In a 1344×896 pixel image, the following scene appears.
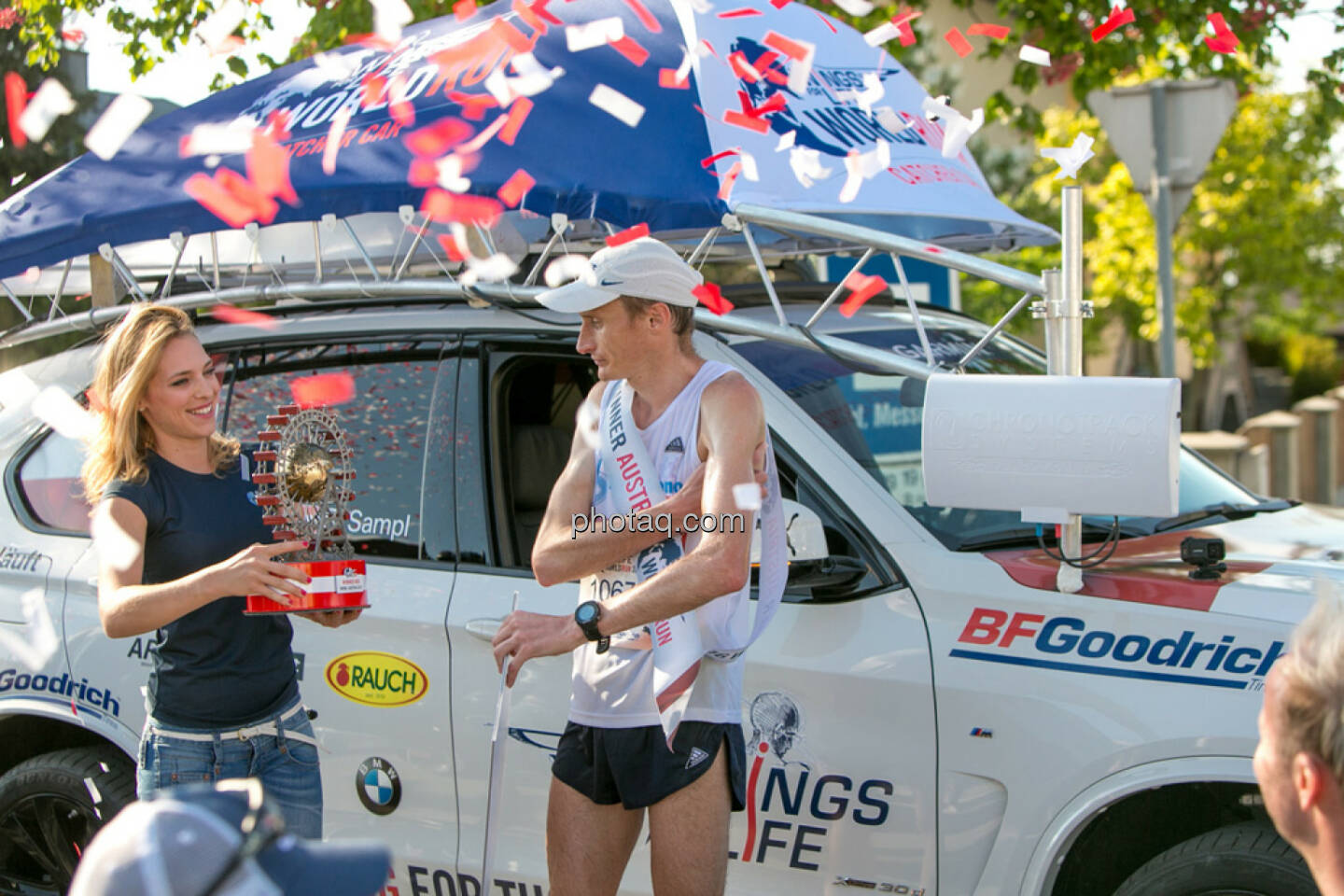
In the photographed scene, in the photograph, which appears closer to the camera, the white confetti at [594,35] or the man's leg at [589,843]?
the man's leg at [589,843]

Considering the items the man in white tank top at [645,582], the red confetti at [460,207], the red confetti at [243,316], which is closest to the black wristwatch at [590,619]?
the man in white tank top at [645,582]

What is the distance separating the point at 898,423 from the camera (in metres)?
4.01

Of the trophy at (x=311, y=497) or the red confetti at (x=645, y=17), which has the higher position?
the red confetti at (x=645, y=17)

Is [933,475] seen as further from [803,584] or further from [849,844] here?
[849,844]

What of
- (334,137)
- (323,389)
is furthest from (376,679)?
(334,137)

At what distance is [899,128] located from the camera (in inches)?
168

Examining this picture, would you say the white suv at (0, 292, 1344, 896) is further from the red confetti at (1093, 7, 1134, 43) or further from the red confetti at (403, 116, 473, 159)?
the red confetti at (1093, 7, 1134, 43)

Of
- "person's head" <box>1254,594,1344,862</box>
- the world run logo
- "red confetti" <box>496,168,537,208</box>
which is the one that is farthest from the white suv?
"person's head" <box>1254,594,1344,862</box>

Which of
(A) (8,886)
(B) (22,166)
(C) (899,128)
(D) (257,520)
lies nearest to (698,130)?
(C) (899,128)

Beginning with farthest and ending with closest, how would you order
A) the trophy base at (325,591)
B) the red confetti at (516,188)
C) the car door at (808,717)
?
the red confetti at (516,188), the car door at (808,717), the trophy base at (325,591)

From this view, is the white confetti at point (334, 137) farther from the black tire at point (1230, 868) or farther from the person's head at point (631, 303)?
the black tire at point (1230, 868)

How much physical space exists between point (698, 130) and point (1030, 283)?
1.01 meters

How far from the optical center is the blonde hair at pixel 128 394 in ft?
10.4

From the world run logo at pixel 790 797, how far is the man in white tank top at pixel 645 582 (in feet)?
0.92
